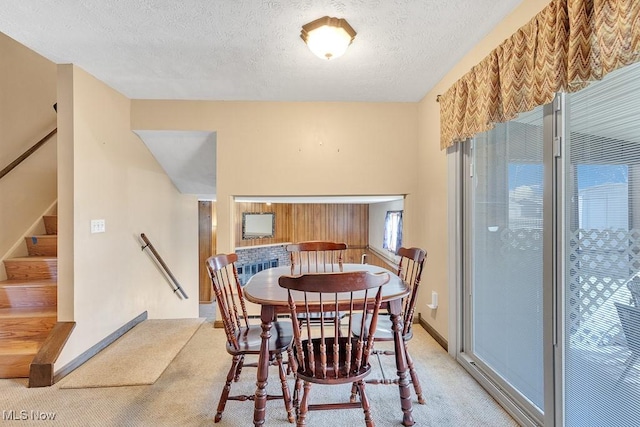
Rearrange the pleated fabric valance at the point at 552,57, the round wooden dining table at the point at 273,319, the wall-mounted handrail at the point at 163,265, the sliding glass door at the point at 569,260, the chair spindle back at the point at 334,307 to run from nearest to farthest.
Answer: the pleated fabric valance at the point at 552,57 → the sliding glass door at the point at 569,260 → the chair spindle back at the point at 334,307 → the round wooden dining table at the point at 273,319 → the wall-mounted handrail at the point at 163,265

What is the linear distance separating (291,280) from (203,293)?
674cm

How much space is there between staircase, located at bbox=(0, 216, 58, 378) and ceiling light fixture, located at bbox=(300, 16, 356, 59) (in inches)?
116

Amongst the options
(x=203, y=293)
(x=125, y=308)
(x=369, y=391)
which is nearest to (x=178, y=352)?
(x=125, y=308)

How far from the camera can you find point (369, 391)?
7.06 feet

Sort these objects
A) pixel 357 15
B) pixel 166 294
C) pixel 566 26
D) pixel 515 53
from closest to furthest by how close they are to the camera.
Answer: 1. pixel 566 26
2. pixel 515 53
3. pixel 357 15
4. pixel 166 294

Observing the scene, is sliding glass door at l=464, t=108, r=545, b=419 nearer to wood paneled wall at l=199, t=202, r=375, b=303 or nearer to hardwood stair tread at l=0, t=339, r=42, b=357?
hardwood stair tread at l=0, t=339, r=42, b=357

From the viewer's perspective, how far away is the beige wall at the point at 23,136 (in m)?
3.21

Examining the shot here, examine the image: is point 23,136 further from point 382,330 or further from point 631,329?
point 631,329

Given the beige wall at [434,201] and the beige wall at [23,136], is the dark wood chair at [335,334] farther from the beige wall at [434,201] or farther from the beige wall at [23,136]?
the beige wall at [23,136]

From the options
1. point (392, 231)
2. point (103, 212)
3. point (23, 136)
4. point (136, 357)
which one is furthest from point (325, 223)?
point (23, 136)

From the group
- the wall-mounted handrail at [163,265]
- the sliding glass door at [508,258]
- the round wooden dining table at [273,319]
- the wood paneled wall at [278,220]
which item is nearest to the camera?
the round wooden dining table at [273,319]

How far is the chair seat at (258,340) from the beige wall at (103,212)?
1.57 m

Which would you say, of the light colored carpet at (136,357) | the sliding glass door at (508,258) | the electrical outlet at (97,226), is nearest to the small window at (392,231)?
the sliding glass door at (508,258)

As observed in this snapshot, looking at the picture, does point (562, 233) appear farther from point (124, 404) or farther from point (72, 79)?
point (72, 79)
